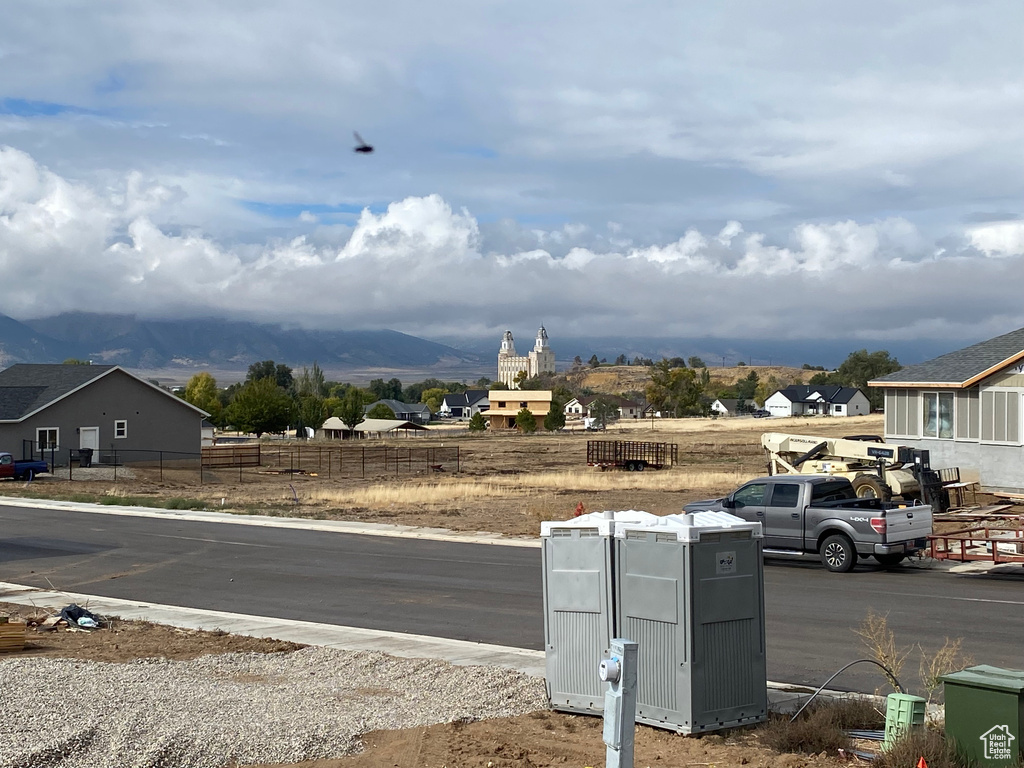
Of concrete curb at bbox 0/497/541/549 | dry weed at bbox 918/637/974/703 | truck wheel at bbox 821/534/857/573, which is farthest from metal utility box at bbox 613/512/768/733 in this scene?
concrete curb at bbox 0/497/541/549

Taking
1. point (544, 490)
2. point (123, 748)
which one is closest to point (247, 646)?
point (123, 748)

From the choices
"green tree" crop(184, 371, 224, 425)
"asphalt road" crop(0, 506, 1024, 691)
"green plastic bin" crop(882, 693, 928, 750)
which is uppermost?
"green tree" crop(184, 371, 224, 425)

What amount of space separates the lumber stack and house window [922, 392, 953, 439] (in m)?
30.5

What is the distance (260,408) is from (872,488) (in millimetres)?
80171

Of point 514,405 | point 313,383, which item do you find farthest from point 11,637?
point 313,383

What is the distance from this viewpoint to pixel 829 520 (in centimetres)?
2014

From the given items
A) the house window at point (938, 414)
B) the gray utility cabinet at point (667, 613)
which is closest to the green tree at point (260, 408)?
the house window at point (938, 414)

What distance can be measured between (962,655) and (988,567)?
910 cm

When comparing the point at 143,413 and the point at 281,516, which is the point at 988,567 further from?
the point at 143,413

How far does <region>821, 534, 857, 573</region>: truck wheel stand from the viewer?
19844mm

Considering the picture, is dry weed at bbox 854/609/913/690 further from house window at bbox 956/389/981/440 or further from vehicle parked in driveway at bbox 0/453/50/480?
vehicle parked in driveway at bbox 0/453/50/480

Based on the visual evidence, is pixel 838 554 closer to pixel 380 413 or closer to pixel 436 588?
pixel 436 588

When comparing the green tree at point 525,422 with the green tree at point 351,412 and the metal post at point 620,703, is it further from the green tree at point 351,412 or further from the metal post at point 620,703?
the metal post at point 620,703

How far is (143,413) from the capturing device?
61.0 metres
